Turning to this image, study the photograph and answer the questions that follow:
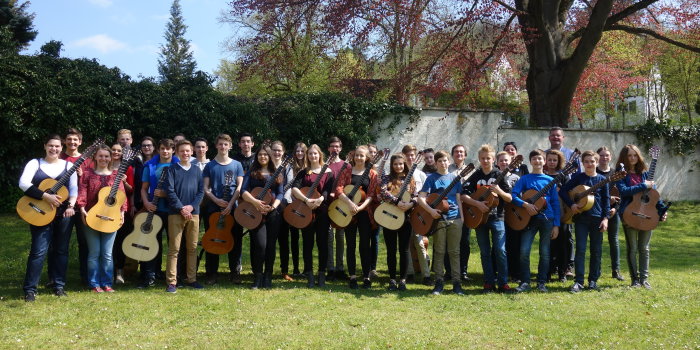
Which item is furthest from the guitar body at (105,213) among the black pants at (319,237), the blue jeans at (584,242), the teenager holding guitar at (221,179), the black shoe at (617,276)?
the black shoe at (617,276)

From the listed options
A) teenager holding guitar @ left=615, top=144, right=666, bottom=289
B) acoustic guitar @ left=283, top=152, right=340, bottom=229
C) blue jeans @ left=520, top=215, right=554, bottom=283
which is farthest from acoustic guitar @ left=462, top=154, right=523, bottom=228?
acoustic guitar @ left=283, top=152, right=340, bottom=229

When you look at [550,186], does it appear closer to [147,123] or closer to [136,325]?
[136,325]

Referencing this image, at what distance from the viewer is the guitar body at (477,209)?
6.67 meters

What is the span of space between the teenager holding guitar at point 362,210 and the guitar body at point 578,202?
264 centimetres

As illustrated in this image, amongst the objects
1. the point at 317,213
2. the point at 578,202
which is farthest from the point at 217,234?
the point at 578,202

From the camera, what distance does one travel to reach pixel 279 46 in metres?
16.4

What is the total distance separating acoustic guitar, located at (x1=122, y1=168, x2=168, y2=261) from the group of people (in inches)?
5.5

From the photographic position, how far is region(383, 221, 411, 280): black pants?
6.92 meters

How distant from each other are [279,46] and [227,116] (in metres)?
4.37

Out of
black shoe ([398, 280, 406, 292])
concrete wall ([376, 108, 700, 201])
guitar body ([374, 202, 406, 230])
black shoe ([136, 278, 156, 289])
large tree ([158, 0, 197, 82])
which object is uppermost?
large tree ([158, 0, 197, 82])

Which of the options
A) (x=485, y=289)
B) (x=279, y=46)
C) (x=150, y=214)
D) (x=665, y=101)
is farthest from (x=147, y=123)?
(x=665, y=101)

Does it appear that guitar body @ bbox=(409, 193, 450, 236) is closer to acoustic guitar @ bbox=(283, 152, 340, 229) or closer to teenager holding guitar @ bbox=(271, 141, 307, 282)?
acoustic guitar @ bbox=(283, 152, 340, 229)

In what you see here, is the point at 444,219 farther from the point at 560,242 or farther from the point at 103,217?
the point at 103,217

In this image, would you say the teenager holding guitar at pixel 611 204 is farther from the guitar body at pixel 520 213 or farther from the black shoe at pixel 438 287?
the black shoe at pixel 438 287
